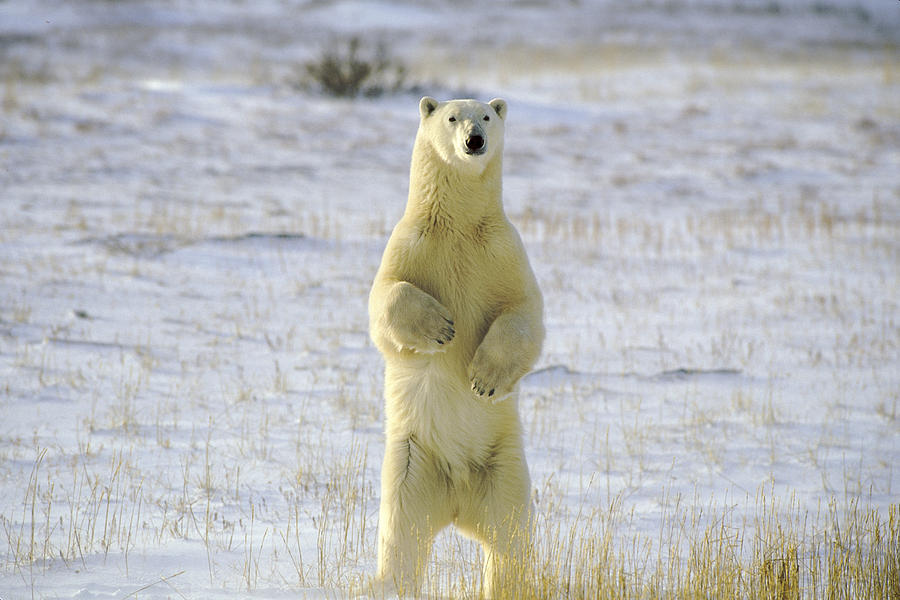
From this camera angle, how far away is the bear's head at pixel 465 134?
11.2 feet

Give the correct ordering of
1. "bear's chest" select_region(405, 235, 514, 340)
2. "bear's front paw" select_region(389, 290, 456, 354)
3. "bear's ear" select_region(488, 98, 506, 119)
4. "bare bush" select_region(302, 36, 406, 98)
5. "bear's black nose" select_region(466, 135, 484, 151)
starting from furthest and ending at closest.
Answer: "bare bush" select_region(302, 36, 406, 98) < "bear's ear" select_region(488, 98, 506, 119) < "bear's chest" select_region(405, 235, 514, 340) < "bear's black nose" select_region(466, 135, 484, 151) < "bear's front paw" select_region(389, 290, 456, 354)

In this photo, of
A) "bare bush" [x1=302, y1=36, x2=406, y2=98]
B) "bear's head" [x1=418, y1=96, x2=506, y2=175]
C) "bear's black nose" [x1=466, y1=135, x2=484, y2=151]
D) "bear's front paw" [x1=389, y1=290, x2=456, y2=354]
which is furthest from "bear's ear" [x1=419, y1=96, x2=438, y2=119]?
"bare bush" [x1=302, y1=36, x2=406, y2=98]

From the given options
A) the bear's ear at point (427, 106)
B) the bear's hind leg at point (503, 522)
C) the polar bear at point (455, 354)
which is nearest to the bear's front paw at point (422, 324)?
the polar bear at point (455, 354)

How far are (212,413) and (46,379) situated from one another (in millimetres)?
1258

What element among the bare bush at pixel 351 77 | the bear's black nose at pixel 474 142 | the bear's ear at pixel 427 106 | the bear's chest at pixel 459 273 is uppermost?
the bare bush at pixel 351 77

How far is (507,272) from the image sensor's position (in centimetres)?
353

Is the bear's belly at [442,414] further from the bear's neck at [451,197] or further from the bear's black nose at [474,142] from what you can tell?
the bear's black nose at [474,142]

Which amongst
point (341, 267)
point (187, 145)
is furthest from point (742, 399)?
point (187, 145)

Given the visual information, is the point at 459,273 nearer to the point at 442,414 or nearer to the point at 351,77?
the point at 442,414

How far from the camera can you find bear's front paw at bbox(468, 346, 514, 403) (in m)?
3.31

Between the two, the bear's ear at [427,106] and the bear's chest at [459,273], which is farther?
the bear's ear at [427,106]

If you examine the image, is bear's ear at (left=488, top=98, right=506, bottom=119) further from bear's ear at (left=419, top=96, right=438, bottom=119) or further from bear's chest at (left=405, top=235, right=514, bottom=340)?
bear's chest at (left=405, top=235, right=514, bottom=340)

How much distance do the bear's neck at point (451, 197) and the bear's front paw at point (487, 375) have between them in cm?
→ 53

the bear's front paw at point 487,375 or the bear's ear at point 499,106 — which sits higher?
the bear's ear at point 499,106
